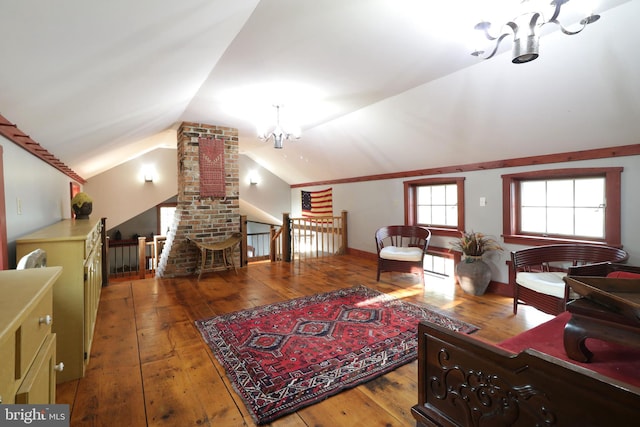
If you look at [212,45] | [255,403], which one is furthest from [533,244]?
[212,45]

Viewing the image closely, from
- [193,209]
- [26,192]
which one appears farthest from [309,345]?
[193,209]

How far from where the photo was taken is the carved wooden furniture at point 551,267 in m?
2.67

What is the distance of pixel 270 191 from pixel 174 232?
3.94 meters

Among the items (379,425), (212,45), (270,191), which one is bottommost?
(379,425)

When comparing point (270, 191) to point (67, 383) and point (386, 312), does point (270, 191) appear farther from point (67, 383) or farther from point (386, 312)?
point (67, 383)

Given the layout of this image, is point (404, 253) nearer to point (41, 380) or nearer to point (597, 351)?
point (597, 351)

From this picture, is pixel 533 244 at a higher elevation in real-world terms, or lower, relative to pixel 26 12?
lower

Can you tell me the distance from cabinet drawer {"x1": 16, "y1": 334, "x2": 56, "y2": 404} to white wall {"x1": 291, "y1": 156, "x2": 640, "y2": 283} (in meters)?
4.35

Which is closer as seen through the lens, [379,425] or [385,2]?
[379,425]

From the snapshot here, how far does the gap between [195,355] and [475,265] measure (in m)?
3.27

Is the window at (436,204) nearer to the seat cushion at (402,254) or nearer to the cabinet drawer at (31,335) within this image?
the seat cushion at (402,254)

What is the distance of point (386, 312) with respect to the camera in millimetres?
3203

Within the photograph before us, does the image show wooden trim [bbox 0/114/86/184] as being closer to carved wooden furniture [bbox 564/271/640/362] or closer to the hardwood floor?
the hardwood floor

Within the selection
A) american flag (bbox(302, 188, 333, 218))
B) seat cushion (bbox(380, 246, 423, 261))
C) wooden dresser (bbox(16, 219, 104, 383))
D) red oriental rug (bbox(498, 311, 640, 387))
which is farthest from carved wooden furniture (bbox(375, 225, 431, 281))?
wooden dresser (bbox(16, 219, 104, 383))
